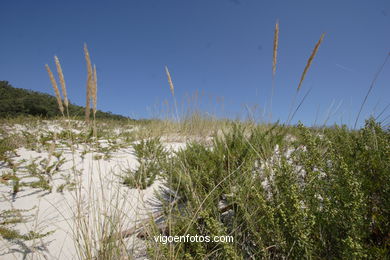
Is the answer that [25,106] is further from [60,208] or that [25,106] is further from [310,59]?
[310,59]

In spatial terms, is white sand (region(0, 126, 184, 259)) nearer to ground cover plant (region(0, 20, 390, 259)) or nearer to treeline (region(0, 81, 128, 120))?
ground cover plant (region(0, 20, 390, 259))

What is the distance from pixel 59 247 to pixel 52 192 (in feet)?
2.97

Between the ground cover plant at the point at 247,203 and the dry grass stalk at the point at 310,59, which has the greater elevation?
the dry grass stalk at the point at 310,59

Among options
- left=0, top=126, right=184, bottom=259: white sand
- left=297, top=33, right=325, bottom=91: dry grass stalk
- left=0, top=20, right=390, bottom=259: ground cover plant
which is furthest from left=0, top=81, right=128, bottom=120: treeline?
left=297, top=33, right=325, bottom=91: dry grass stalk

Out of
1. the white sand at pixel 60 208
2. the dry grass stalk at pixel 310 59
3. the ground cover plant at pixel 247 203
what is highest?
the dry grass stalk at pixel 310 59

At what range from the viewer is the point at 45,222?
5.59 ft

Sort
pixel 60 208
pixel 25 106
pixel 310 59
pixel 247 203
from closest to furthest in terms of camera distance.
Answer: pixel 247 203 < pixel 310 59 < pixel 60 208 < pixel 25 106

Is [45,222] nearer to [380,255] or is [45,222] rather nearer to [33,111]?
[380,255]

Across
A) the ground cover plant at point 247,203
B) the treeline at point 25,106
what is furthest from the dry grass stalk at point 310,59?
the treeline at point 25,106

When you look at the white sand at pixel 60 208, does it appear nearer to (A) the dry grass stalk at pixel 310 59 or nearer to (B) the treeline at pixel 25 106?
(A) the dry grass stalk at pixel 310 59

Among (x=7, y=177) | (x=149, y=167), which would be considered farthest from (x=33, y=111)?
(x=149, y=167)

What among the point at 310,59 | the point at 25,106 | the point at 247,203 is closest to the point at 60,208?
the point at 247,203

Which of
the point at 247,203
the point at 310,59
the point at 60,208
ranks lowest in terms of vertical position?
the point at 60,208

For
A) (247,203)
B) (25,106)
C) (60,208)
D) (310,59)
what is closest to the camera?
(247,203)
